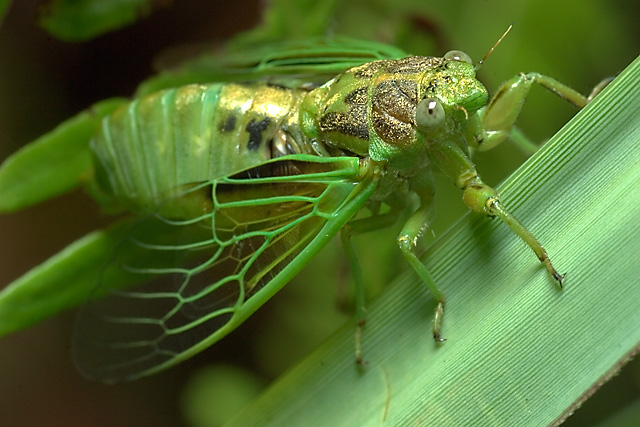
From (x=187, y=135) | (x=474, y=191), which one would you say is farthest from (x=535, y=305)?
(x=187, y=135)

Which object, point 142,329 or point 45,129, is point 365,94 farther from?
point 45,129

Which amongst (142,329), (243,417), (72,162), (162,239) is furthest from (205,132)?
(243,417)

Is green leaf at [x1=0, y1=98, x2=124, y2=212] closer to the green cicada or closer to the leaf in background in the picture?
the green cicada

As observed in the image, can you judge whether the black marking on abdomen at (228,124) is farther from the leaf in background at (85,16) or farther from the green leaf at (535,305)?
the green leaf at (535,305)

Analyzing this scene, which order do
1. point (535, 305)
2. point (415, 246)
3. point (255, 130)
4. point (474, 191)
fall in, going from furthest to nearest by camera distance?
point (255, 130), point (415, 246), point (474, 191), point (535, 305)

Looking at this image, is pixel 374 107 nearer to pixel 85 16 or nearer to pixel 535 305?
pixel 535 305

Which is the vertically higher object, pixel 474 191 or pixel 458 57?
pixel 458 57

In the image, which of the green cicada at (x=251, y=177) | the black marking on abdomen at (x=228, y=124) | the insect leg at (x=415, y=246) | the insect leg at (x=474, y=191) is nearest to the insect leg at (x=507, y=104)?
the green cicada at (x=251, y=177)
